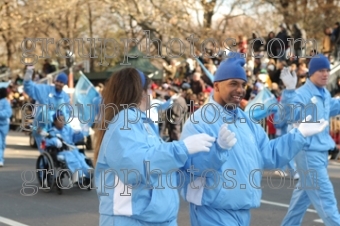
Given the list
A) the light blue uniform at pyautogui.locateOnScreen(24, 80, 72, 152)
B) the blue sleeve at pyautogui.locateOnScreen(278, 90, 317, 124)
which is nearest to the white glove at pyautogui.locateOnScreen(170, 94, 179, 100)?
the light blue uniform at pyautogui.locateOnScreen(24, 80, 72, 152)

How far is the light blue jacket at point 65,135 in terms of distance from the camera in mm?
10875

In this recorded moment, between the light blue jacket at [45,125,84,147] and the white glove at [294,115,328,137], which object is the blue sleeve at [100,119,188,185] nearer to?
the white glove at [294,115,328,137]

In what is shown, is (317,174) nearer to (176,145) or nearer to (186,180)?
(186,180)

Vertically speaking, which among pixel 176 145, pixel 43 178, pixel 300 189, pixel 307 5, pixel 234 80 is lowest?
pixel 43 178

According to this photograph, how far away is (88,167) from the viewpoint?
11031 millimetres

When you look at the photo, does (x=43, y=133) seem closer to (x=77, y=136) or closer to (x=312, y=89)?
(x=77, y=136)

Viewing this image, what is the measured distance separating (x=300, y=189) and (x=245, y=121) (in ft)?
8.31

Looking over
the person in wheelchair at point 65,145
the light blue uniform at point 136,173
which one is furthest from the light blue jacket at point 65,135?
the light blue uniform at point 136,173

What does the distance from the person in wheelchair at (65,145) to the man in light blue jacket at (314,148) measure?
4500 mm

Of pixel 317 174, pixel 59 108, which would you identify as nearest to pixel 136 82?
pixel 317 174

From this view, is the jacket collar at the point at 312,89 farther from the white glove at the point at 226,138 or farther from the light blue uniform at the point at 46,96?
the light blue uniform at the point at 46,96

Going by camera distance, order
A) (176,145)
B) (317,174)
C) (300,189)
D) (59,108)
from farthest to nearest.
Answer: (59,108) < (300,189) < (317,174) < (176,145)

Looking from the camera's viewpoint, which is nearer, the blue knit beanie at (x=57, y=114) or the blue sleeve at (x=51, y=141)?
the blue sleeve at (x=51, y=141)

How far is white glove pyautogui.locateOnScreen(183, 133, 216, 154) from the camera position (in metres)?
4.17
